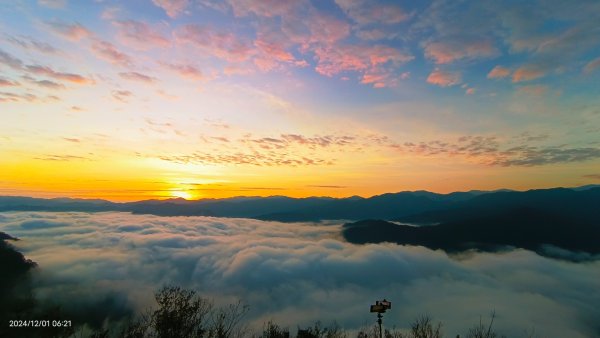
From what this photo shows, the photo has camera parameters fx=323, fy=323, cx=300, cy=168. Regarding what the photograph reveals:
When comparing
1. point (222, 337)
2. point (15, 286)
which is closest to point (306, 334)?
point (222, 337)

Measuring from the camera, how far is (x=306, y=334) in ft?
159

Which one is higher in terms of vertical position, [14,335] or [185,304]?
[185,304]

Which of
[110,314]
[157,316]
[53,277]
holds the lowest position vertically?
[110,314]

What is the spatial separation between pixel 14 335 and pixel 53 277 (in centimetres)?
12855

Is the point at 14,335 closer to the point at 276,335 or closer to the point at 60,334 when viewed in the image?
the point at 60,334

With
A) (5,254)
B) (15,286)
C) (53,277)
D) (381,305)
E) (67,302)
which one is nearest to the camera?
(381,305)

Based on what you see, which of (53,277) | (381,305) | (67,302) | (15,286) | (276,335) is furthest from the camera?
(53,277)

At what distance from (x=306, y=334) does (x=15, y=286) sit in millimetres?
180344

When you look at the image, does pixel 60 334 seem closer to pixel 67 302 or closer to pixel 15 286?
pixel 15 286

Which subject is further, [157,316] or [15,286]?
[15,286]

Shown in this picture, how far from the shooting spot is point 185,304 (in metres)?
34.7

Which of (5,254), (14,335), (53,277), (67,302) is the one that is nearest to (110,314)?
(67,302)

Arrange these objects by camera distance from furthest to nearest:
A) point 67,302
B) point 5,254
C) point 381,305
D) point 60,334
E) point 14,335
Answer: point 67,302 < point 5,254 < point 14,335 < point 60,334 < point 381,305

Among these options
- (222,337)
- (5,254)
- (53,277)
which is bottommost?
(53,277)
